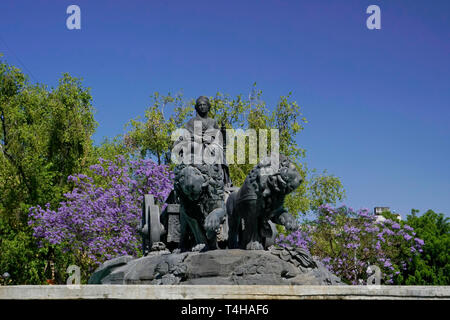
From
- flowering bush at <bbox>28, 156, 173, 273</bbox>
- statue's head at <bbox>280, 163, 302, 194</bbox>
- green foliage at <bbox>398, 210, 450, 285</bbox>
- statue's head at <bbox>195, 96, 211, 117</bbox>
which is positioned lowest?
green foliage at <bbox>398, 210, 450, 285</bbox>

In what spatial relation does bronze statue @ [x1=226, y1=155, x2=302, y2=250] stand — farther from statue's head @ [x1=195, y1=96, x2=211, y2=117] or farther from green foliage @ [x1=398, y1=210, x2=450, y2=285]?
green foliage @ [x1=398, y1=210, x2=450, y2=285]

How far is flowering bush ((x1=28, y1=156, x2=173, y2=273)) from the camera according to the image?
779 inches

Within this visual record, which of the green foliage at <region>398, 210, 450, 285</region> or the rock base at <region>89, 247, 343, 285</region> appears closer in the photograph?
the rock base at <region>89, 247, 343, 285</region>

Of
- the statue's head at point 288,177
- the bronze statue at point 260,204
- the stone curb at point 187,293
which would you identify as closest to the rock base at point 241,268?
the bronze statue at point 260,204

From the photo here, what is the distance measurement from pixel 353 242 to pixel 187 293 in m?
18.1

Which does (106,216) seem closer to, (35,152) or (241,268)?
(35,152)

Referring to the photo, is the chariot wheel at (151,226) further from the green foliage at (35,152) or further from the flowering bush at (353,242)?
the green foliage at (35,152)

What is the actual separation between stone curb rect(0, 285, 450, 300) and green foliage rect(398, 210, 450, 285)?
21.0 m

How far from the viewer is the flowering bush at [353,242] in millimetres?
19984

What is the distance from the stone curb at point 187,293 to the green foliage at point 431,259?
68.8 feet

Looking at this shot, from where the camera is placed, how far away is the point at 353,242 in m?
20.5

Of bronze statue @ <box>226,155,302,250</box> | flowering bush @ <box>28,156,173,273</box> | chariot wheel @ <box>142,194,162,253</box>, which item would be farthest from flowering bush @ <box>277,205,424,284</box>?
bronze statue @ <box>226,155,302,250</box>

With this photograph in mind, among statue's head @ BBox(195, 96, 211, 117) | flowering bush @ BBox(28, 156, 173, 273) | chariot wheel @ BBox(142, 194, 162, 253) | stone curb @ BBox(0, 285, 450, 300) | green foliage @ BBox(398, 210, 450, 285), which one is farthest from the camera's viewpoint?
green foliage @ BBox(398, 210, 450, 285)

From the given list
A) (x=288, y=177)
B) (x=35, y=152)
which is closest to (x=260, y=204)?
(x=288, y=177)
